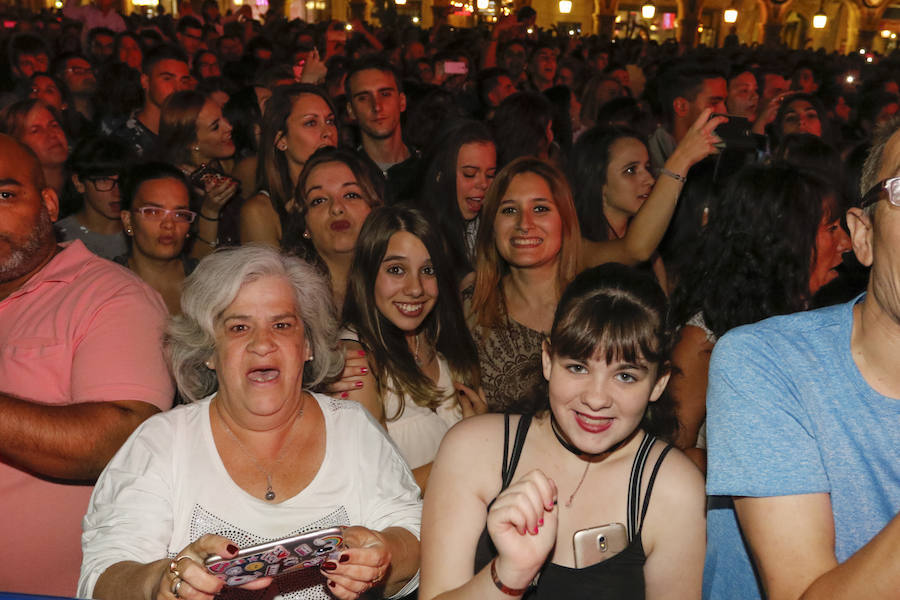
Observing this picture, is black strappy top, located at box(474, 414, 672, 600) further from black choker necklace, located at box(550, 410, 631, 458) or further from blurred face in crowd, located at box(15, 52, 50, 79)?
blurred face in crowd, located at box(15, 52, 50, 79)

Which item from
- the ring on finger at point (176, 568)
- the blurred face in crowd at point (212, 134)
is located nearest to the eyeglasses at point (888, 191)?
the ring on finger at point (176, 568)

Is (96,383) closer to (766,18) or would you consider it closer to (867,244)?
(867,244)

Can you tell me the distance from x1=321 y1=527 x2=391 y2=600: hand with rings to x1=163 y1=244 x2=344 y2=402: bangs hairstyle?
2.18 feet

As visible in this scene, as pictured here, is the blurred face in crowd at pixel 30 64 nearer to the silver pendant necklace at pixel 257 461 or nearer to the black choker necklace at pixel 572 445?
the silver pendant necklace at pixel 257 461

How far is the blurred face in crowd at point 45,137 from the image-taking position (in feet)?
14.9

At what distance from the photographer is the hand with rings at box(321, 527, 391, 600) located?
1733 mm

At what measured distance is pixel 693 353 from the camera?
2.44 meters

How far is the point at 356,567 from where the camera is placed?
1738 millimetres

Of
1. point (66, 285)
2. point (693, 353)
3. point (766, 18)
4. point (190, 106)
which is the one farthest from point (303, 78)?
point (766, 18)

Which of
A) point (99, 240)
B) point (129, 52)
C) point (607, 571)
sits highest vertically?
point (129, 52)

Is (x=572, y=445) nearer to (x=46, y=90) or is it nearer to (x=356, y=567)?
(x=356, y=567)

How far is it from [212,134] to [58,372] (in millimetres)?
3019

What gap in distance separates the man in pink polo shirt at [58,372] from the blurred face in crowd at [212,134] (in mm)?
2612

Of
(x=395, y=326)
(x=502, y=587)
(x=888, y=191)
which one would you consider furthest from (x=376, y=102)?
(x=888, y=191)
